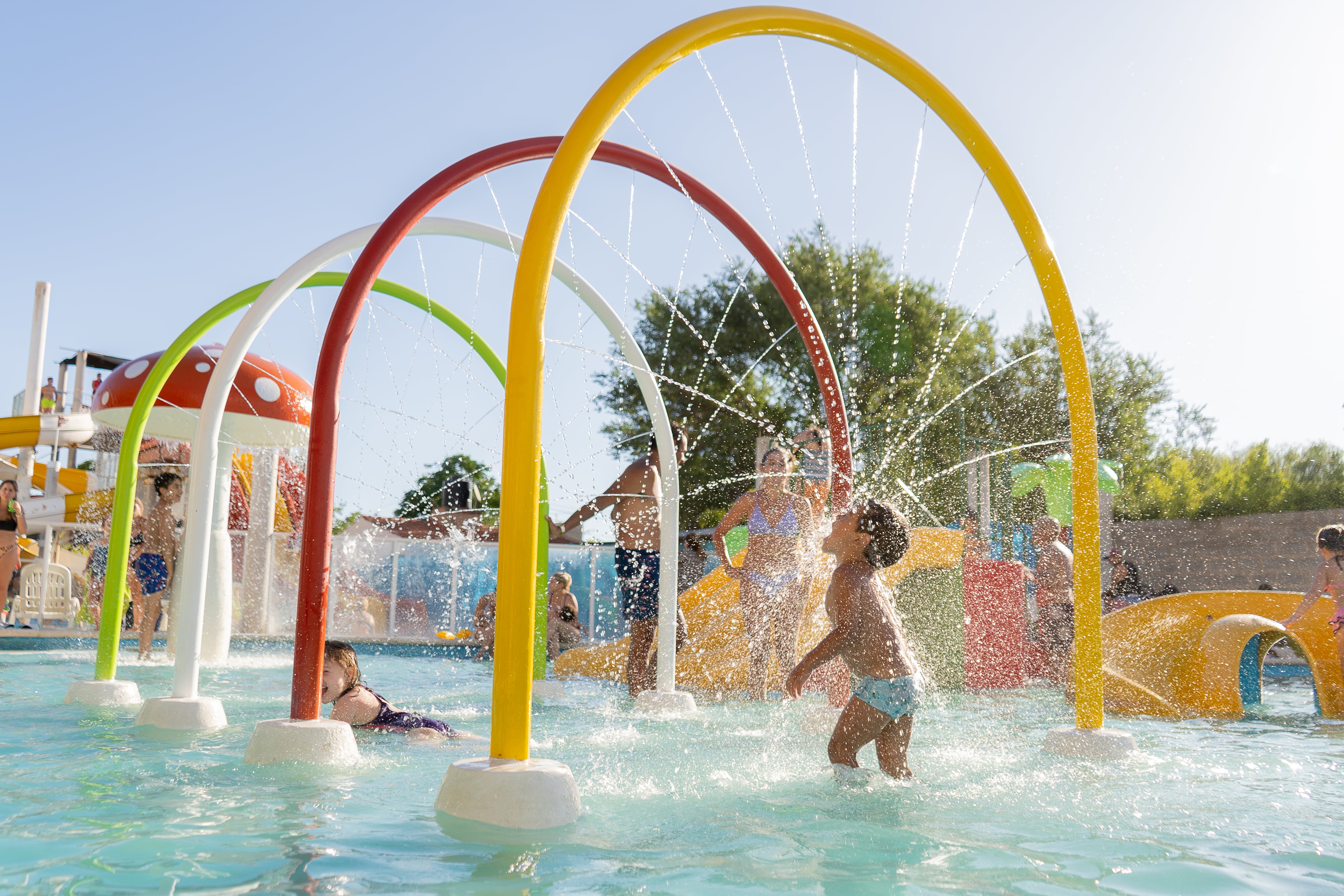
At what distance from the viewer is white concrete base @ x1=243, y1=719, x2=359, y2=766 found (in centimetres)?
404

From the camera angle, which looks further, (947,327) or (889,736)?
(947,327)

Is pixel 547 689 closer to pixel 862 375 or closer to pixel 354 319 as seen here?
pixel 354 319

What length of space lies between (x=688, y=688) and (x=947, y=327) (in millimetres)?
20918

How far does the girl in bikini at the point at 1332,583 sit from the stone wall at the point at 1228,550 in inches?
342

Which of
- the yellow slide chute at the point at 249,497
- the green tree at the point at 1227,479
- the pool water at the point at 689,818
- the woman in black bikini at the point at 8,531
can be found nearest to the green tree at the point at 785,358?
the green tree at the point at 1227,479

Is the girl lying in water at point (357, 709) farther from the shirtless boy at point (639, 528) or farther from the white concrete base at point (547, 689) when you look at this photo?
the white concrete base at point (547, 689)

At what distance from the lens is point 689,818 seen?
330 centimetres

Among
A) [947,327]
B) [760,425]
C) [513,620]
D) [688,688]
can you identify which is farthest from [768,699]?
[947,327]

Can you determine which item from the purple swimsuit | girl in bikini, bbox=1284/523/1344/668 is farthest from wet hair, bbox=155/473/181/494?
girl in bikini, bbox=1284/523/1344/668

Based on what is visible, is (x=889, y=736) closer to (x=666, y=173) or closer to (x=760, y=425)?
(x=666, y=173)

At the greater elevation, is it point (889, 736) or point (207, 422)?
point (207, 422)

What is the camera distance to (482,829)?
2.98 metres

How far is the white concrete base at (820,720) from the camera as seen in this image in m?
5.45

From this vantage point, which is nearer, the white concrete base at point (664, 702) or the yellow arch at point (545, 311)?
the yellow arch at point (545, 311)
